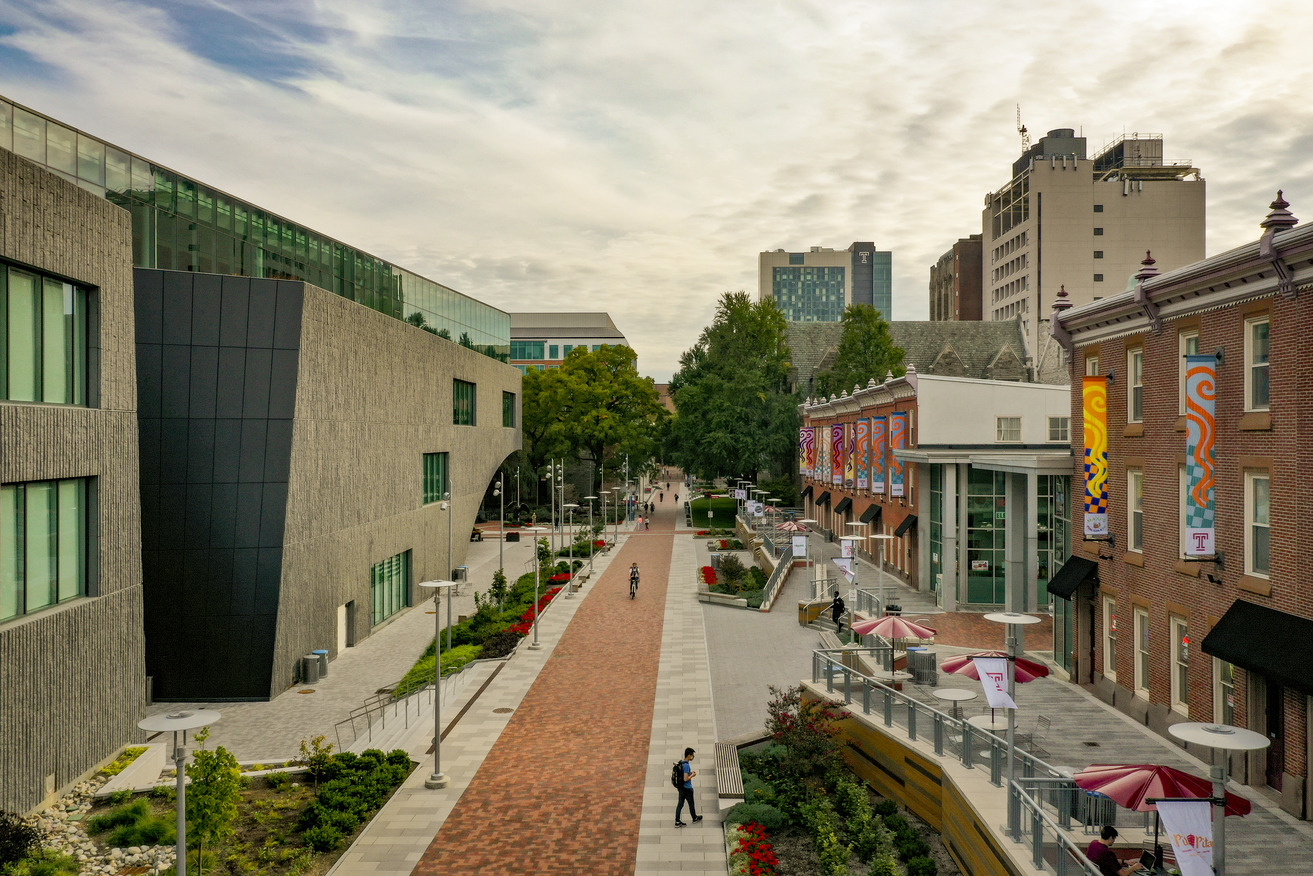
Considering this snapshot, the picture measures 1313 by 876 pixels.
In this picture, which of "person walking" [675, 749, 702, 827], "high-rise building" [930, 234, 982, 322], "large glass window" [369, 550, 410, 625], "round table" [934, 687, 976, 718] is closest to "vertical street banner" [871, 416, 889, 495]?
"large glass window" [369, 550, 410, 625]

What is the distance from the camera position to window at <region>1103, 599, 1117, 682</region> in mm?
20719

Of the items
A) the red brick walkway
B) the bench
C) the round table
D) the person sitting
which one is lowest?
the red brick walkway

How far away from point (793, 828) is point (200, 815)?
9855 mm

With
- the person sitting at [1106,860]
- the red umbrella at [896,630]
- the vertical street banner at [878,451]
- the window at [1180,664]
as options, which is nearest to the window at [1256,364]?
the window at [1180,664]

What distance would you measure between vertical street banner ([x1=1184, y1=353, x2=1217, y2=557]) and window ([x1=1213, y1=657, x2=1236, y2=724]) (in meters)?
2.05

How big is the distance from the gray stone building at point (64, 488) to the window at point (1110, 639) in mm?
22174

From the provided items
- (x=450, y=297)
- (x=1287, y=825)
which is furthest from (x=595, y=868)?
(x=450, y=297)

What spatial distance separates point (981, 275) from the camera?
126 m

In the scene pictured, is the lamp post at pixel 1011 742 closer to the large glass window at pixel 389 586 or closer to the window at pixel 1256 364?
the window at pixel 1256 364

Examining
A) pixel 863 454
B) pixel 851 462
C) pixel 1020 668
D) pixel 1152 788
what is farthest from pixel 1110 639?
pixel 851 462

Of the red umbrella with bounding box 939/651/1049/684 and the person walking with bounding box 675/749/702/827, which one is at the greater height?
the red umbrella with bounding box 939/651/1049/684

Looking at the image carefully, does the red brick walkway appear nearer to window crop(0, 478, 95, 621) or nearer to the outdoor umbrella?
the outdoor umbrella

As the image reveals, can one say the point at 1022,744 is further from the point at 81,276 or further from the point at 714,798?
the point at 81,276

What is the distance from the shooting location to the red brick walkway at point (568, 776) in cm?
1482
